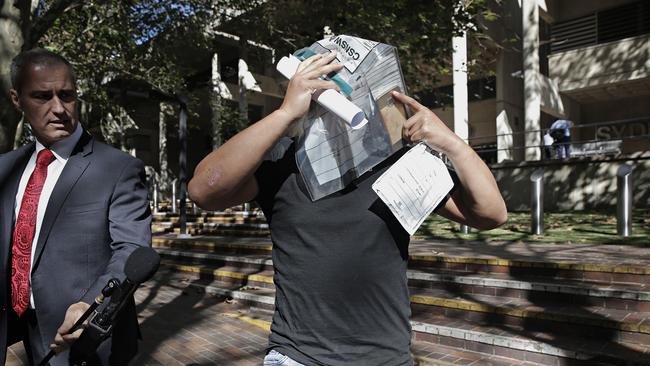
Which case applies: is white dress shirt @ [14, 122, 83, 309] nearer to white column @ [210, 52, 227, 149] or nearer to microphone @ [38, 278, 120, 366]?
microphone @ [38, 278, 120, 366]

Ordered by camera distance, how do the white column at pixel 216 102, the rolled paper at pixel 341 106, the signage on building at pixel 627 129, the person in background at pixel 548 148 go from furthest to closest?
the signage on building at pixel 627 129, the white column at pixel 216 102, the person in background at pixel 548 148, the rolled paper at pixel 341 106

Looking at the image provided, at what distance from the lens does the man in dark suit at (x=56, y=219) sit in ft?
6.32

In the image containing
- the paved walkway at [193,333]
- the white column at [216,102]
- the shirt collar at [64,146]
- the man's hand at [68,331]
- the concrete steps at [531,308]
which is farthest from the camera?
the white column at [216,102]

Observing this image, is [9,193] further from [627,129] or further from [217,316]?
[627,129]

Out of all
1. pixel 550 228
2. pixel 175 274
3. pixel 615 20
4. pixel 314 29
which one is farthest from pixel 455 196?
pixel 615 20

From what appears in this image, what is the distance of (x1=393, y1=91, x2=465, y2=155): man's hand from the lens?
1411 millimetres

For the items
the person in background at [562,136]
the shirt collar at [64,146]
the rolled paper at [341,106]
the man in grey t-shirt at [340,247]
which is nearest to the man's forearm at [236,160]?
→ the man in grey t-shirt at [340,247]

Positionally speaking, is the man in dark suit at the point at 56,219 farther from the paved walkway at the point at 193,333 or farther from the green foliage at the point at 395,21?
the green foliage at the point at 395,21

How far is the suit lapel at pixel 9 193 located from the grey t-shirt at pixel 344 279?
48.5 inches

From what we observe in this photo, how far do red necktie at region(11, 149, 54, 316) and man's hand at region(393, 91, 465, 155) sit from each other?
1499mm

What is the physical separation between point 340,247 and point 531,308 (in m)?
3.78

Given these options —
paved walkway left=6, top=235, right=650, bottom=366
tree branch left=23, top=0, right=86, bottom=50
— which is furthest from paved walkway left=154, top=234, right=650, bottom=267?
tree branch left=23, top=0, right=86, bottom=50

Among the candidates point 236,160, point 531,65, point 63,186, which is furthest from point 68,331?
point 531,65

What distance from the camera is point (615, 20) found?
62.2 feet
